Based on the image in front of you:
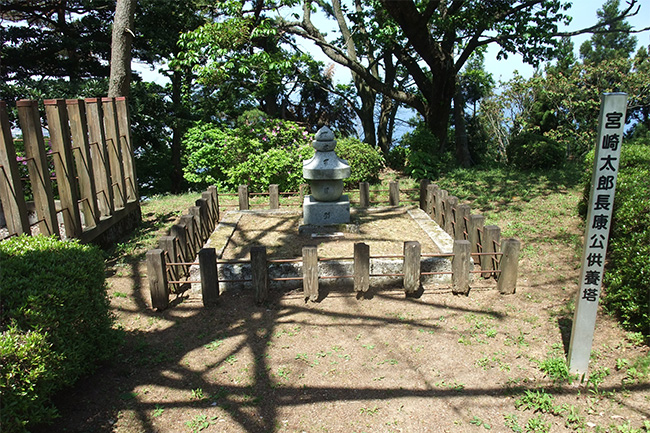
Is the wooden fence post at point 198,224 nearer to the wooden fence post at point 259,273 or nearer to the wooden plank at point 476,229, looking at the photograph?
the wooden fence post at point 259,273

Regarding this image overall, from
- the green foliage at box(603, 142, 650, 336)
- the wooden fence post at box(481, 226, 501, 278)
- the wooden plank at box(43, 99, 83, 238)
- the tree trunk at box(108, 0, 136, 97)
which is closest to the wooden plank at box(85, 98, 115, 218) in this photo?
the wooden plank at box(43, 99, 83, 238)

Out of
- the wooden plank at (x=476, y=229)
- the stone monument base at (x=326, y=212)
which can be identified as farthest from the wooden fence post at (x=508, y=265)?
the stone monument base at (x=326, y=212)

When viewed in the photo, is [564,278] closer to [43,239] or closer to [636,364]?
[636,364]

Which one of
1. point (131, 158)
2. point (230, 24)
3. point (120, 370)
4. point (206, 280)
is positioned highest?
point (230, 24)

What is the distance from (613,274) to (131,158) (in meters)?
7.89

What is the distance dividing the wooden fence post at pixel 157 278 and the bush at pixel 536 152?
34.3 feet

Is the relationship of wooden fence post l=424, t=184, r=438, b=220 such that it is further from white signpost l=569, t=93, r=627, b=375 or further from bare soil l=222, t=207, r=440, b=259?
white signpost l=569, t=93, r=627, b=375

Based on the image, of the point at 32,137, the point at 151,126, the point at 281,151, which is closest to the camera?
the point at 32,137

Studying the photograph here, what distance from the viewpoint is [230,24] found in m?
11.5

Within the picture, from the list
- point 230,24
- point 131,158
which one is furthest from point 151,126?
point 131,158

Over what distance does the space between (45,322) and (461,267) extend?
4383 millimetres

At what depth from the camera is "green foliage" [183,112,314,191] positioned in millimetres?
11258

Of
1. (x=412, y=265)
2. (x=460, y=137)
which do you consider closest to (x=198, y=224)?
(x=412, y=265)

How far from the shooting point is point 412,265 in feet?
18.0
